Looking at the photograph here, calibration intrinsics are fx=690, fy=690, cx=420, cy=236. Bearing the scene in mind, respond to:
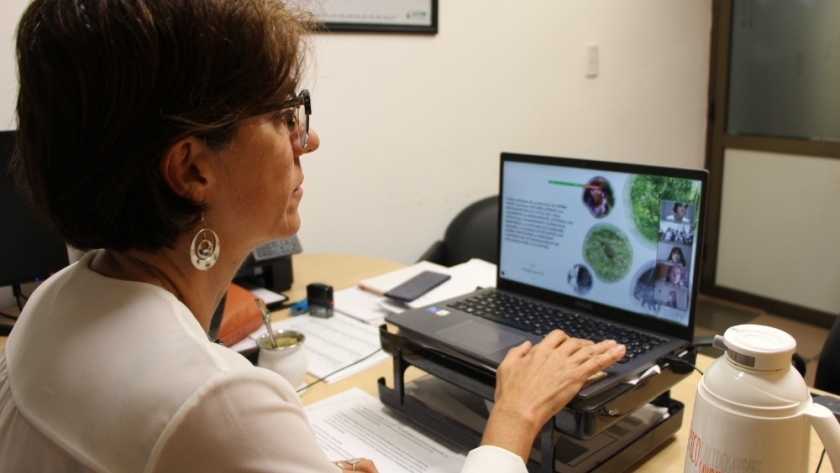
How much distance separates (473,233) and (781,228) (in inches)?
74.4

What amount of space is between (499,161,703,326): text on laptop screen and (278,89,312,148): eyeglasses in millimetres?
519

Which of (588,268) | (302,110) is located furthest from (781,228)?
(302,110)

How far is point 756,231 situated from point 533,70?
1.63m

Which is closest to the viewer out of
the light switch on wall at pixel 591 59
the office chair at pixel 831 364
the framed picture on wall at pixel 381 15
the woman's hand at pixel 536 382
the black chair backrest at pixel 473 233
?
the woman's hand at pixel 536 382

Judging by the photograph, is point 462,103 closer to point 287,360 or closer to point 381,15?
point 381,15

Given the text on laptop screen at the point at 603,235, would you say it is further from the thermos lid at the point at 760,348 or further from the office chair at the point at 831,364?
the office chair at the point at 831,364

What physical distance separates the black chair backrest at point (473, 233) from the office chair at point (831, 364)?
3.66 ft

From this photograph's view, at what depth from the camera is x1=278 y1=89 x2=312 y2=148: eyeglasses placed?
81cm

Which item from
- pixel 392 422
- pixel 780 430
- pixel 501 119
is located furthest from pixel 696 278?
pixel 501 119

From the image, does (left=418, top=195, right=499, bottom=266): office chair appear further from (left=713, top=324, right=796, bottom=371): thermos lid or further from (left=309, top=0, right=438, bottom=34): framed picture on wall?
(left=713, top=324, right=796, bottom=371): thermos lid

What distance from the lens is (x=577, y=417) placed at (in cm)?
91

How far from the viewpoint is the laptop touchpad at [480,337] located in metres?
1.08

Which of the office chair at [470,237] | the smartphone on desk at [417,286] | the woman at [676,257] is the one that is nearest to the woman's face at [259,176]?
the woman at [676,257]

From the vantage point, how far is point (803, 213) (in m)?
3.35
